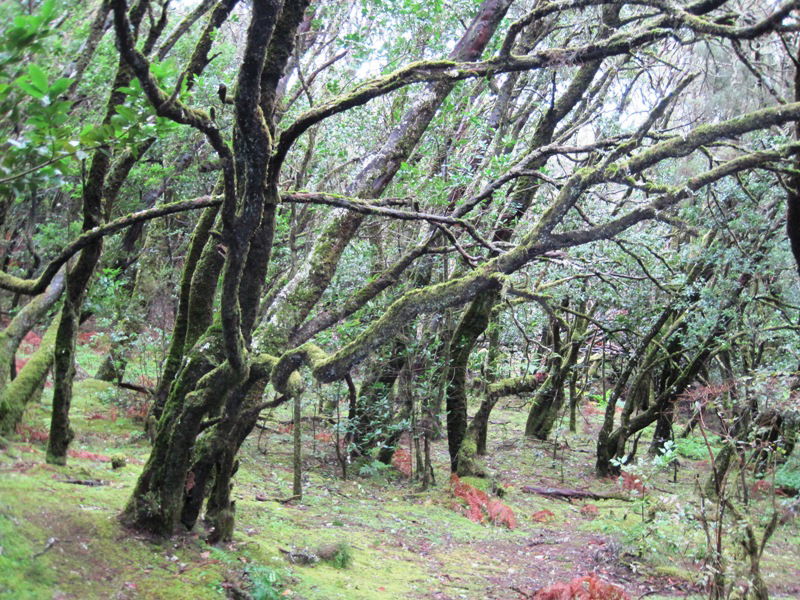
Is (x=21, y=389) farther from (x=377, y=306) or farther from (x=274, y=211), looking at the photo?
(x=377, y=306)

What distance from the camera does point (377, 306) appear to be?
1025 cm

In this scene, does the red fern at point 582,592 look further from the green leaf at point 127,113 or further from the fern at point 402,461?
the fern at point 402,461

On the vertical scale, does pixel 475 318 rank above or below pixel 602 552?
above

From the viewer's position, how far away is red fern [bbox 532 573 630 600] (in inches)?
235

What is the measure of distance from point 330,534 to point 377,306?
12.8 feet

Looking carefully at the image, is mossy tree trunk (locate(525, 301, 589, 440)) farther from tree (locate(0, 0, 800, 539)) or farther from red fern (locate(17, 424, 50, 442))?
red fern (locate(17, 424, 50, 442))

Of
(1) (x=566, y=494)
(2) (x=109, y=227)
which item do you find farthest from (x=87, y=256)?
(1) (x=566, y=494)

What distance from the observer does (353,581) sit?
5.89m

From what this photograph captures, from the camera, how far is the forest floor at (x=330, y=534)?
14.3ft

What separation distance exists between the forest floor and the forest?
5 cm

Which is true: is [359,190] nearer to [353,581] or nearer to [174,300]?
[353,581]

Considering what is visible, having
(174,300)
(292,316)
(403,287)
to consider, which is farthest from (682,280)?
(174,300)

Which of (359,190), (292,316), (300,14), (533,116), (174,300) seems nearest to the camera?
(300,14)

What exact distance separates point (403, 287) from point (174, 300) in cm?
472
